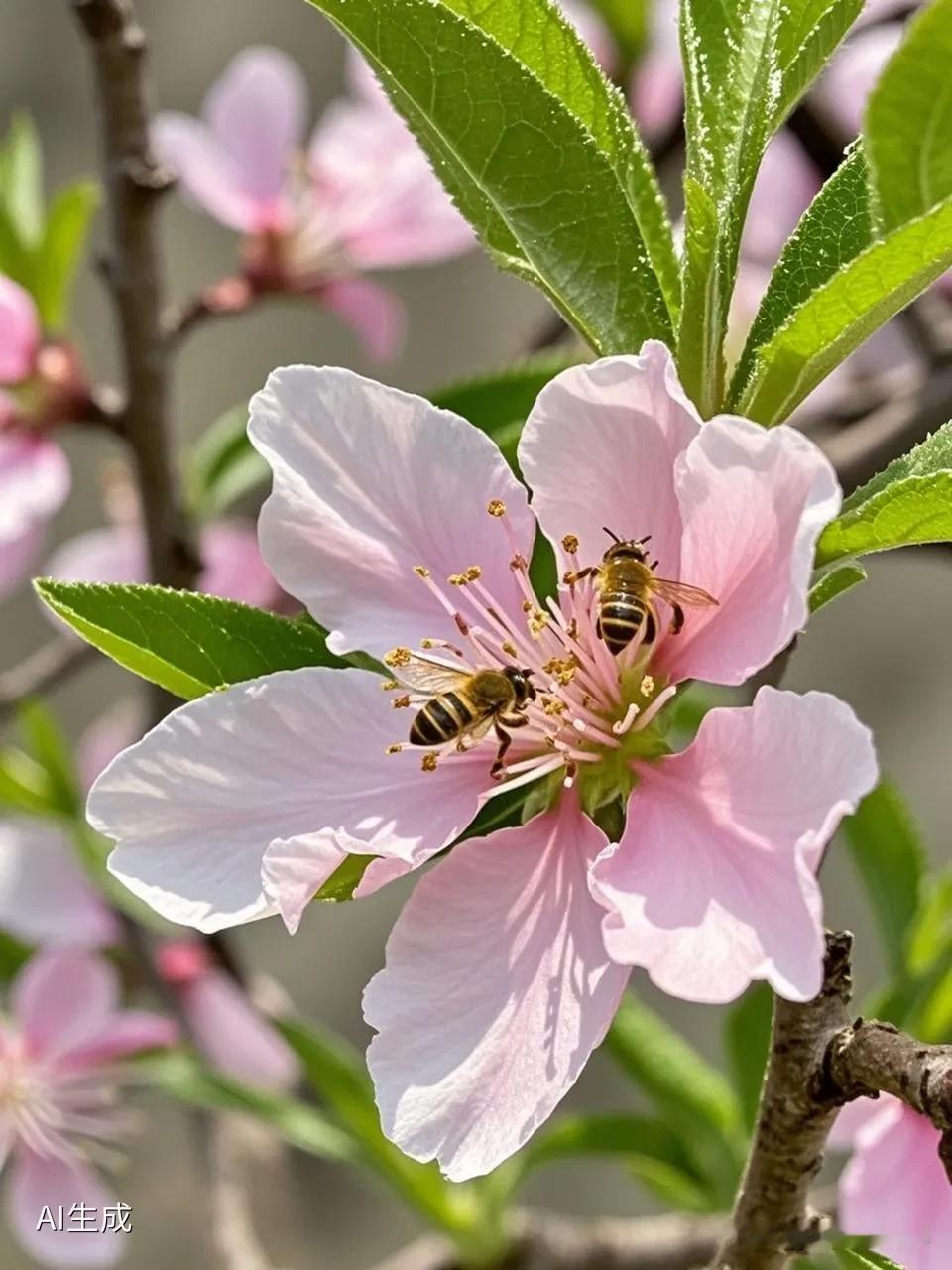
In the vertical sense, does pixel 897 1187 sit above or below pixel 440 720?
below

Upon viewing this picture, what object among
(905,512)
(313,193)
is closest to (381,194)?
(313,193)

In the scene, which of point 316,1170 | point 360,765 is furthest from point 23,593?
point 360,765

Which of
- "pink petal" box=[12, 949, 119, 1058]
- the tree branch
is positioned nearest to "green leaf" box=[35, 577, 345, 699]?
the tree branch

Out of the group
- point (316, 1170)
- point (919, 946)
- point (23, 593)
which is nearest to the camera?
point (919, 946)

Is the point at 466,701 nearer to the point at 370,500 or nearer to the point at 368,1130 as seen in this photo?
the point at 370,500

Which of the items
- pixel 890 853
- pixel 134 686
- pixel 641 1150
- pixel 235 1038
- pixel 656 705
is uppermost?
pixel 656 705

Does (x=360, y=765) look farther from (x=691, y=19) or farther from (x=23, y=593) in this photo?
(x=23, y=593)

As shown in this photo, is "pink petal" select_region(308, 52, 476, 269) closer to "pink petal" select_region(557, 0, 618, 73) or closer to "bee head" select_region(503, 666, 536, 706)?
"pink petal" select_region(557, 0, 618, 73)
